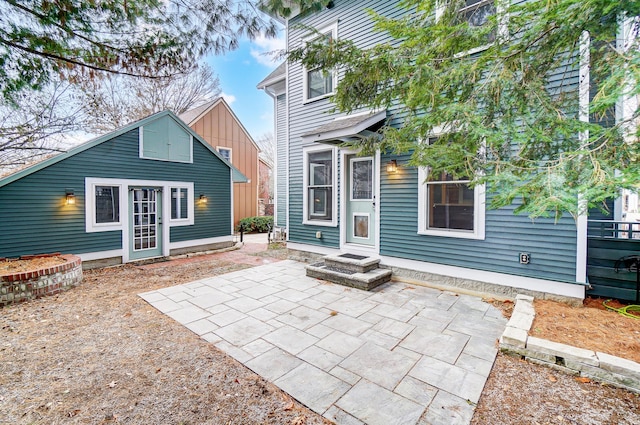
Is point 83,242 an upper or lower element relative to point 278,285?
upper

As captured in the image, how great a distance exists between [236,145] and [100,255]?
9.28 meters

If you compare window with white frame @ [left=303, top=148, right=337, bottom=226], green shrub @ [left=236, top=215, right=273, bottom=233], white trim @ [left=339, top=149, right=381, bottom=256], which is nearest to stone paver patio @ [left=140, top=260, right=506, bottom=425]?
white trim @ [left=339, top=149, right=381, bottom=256]

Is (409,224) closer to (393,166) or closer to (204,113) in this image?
(393,166)

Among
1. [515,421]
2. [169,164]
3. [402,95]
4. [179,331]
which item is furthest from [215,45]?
[169,164]

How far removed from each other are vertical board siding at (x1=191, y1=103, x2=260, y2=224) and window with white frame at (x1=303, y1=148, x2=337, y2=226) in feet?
27.0

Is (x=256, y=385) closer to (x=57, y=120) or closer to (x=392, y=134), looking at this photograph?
(x=392, y=134)

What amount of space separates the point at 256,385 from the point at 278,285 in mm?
2746

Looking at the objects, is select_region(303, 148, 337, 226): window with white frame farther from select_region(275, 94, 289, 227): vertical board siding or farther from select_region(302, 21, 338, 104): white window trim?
select_region(275, 94, 289, 227): vertical board siding

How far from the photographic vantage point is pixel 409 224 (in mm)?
5172

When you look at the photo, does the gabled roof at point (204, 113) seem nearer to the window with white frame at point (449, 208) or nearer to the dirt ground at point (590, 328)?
the window with white frame at point (449, 208)

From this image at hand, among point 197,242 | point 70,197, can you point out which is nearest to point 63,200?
point 70,197

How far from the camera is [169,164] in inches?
309

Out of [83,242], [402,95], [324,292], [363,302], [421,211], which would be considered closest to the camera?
[402,95]

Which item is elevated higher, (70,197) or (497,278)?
(70,197)
